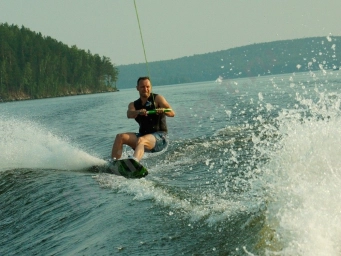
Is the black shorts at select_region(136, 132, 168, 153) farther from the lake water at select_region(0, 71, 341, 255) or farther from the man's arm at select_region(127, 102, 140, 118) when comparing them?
the man's arm at select_region(127, 102, 140, 118)

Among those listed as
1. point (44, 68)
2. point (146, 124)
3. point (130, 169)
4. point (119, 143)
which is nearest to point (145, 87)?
point (146, 124)

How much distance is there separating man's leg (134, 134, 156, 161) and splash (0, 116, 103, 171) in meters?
1.25

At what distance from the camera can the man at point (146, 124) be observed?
401 inches

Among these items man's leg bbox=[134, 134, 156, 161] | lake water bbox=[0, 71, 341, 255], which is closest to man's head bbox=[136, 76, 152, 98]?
man's leg bbox=[134, 134, 156, 161]

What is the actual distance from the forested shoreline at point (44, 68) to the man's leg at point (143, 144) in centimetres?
10851

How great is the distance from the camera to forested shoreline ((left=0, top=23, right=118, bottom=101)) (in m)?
118

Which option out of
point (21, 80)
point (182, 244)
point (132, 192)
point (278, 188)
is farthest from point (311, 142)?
point (21, 80)

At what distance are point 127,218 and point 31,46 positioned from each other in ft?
432

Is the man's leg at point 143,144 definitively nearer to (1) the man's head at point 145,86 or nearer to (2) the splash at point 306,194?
(1) the man's head at point 145,86

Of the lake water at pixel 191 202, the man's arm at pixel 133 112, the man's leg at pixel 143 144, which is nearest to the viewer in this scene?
the lake water at pixel 191 202

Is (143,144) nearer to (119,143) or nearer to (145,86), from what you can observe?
(119,143)

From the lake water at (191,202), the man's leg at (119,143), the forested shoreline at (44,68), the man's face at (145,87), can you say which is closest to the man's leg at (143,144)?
the man's leg at (119,143)

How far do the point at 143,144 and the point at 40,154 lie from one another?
3756mm

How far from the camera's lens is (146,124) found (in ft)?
34.9
